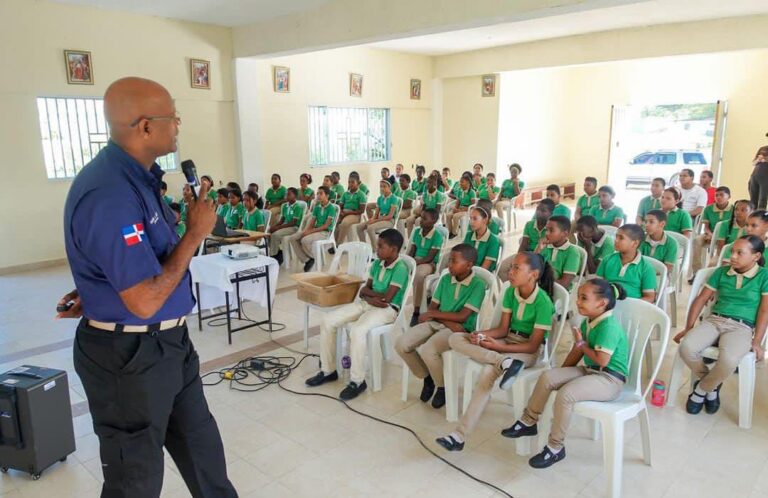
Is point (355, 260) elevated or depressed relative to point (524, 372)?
elevated

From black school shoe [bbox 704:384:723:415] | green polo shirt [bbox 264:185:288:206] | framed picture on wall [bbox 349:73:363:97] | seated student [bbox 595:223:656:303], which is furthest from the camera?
framed picture on wall [bbox 349:73:363:97]

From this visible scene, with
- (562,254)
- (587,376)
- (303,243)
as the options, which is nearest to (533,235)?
(562,254)

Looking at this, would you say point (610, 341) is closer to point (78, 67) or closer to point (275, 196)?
point (275, 196)

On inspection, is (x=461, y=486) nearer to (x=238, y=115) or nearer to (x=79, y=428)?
(x=79, y=428)

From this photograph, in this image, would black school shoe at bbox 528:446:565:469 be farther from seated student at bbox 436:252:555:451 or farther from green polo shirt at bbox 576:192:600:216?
green polo shirt at bbox 576:192:600:216

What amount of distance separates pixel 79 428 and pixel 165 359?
1848 millimetres

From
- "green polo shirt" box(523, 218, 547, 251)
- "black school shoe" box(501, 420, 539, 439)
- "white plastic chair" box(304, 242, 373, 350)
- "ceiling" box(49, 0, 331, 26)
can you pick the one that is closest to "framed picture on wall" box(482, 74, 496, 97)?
"ceiling" box(49, 0, 331, 26)

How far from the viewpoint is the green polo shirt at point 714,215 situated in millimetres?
5414

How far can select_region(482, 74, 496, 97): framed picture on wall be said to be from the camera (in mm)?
10906

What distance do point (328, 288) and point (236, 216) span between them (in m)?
3.40

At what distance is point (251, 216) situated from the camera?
21.1 feet

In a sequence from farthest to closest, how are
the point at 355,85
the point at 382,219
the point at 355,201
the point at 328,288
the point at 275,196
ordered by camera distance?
the point at 355,85
the point at 275,196
the point at 355,201
the point at 382,219
the point at 328,288

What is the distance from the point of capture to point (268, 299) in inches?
174

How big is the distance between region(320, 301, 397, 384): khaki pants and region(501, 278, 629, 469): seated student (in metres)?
1.06
